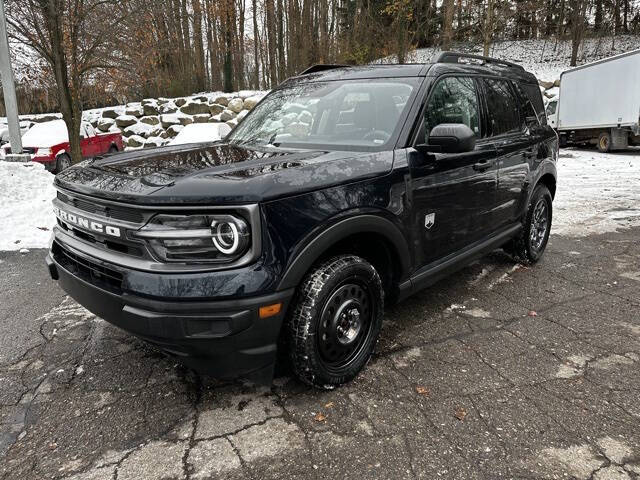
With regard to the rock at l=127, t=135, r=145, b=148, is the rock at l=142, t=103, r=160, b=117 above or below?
above

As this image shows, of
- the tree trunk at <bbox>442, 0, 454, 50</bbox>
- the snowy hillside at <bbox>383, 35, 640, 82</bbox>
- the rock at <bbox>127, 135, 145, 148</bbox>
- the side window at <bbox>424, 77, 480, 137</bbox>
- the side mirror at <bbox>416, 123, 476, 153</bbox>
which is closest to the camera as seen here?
the side mirror at <bbox>416, 123, 476, 153</bbox>

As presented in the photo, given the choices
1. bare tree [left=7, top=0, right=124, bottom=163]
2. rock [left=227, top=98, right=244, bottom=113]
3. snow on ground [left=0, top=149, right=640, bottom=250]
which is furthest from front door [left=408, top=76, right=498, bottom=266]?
rock [left=227, top=98, right=244, bottom=113]

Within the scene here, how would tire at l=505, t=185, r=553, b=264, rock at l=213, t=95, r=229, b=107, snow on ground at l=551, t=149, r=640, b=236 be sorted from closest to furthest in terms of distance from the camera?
tire at l=505, t=185, r=553, b=264 < snow on ground at l=551, t=149, r=640, b=236 < rock at l=213, t=95, r=229, b=107

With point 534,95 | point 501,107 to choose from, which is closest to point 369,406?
point 501,107

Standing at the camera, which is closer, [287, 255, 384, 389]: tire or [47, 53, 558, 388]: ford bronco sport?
[47, 53, 558, 388]: ford bronco sport

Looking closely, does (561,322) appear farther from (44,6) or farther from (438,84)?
(44,6)

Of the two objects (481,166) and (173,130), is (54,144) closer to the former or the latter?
(173,130)

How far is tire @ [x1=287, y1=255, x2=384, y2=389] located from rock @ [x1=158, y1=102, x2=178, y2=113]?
1837cm

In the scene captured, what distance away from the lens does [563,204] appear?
8.09 meters

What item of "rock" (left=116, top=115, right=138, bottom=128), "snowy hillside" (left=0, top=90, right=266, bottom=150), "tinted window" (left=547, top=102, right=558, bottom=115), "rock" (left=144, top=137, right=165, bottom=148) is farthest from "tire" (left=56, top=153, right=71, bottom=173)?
"tinted window" (left=547, top=102, right=558, bottom=115)

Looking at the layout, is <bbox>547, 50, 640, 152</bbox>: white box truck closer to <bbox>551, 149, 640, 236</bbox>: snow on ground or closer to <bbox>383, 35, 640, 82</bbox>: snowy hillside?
<bbox>551, 149, 640, 236</bbox>: snow on ground

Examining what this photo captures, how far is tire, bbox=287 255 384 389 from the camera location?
242 cm

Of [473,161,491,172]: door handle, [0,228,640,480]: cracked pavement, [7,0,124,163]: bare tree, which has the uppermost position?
[7,0,124,163]: bare tree

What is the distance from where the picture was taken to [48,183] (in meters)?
8.30
